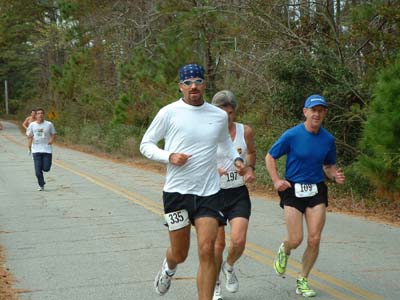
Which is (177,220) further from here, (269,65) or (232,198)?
(269,65)

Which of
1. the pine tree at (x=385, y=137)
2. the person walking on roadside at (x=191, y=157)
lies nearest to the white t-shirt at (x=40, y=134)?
the pine tree at (x=385, y=137)

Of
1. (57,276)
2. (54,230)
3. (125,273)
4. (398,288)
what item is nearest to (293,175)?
(398,288)

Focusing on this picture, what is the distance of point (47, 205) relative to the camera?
1421 cm

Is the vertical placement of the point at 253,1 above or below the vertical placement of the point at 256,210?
above

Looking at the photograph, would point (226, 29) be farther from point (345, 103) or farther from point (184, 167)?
point (184, 167)

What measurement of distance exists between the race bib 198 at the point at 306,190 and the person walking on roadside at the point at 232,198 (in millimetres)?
485

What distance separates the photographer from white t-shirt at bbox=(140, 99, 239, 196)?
576cm

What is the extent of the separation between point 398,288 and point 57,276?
3600 millimetres

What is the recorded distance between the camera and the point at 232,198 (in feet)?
22.0

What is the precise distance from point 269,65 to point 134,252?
8.55 meters

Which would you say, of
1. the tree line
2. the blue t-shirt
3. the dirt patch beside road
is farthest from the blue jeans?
the blue t-shirt

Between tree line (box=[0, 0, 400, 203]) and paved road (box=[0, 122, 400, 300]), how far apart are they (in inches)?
85.5

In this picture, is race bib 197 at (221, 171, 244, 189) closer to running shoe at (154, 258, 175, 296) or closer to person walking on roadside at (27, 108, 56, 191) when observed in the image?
running shoe at (154, 258, 175, 296)

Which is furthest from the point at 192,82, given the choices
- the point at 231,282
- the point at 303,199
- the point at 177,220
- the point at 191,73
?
the point at 231,282
